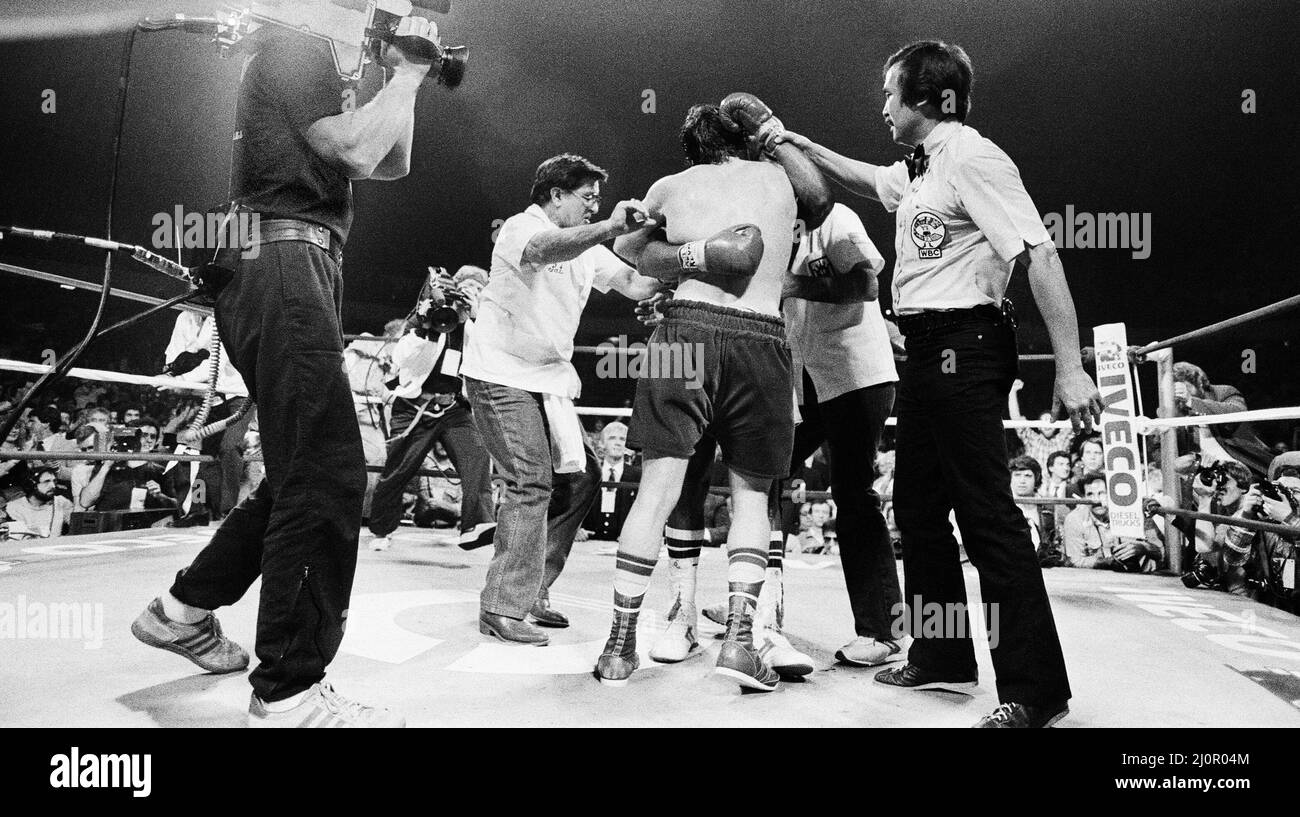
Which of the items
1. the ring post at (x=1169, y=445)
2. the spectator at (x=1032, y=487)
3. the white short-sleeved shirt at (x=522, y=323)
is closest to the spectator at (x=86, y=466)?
the white short-sleeved shirt at (x=522, y=323)

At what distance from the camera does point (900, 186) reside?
1.49 m

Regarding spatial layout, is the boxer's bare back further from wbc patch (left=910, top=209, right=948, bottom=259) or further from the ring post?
the ring post

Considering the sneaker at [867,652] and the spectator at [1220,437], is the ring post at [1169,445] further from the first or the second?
the sneaker at [867,652]

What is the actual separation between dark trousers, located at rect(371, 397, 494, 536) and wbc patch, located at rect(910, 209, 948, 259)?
218cm

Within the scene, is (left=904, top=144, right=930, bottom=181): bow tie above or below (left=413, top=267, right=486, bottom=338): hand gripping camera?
below

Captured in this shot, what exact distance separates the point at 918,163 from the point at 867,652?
39.1 inches

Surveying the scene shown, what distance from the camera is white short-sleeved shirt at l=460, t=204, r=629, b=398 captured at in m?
1.83

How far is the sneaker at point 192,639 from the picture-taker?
4.16ft

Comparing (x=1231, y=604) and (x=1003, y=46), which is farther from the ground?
(x=1003, y=46)

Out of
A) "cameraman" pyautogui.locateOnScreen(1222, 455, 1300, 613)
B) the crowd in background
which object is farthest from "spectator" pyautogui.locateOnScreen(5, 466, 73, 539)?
"cameraman" pyautogui.locateOnScreen(1222, 455, 1300, 613)

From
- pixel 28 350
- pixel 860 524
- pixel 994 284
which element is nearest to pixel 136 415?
pixel 28 350

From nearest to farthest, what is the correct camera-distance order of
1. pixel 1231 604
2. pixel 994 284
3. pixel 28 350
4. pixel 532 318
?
1. pixel 994 284
2. pixel 532 318
3. pixel 1231 604
4. pixel 28 350

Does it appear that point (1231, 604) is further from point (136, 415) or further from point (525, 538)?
point (136, 415)

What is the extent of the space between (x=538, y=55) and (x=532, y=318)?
5171 millimetres
